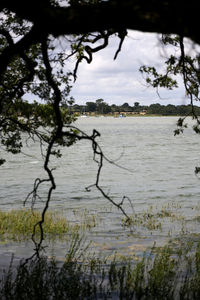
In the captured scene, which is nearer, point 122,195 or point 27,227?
point 27,227

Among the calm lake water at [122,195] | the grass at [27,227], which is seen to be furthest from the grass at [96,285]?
the grass at [27,227]

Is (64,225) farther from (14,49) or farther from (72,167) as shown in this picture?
(72,167)

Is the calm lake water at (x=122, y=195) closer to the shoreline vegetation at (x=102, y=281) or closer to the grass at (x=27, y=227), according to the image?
the grass at (x=27, y=227)

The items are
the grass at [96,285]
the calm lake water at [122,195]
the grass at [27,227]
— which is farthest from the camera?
the calm lake water at [122,195]

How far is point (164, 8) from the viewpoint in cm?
353

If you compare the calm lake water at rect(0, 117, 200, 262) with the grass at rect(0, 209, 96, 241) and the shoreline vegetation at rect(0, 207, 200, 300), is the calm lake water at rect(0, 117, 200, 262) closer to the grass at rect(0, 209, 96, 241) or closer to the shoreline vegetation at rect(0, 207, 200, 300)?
the grass at rect(0, 209, 96, 241)

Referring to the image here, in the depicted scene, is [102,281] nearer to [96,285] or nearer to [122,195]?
[96,285]

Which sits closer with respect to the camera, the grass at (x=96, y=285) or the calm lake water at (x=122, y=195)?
the grass at (x=96, y=285)

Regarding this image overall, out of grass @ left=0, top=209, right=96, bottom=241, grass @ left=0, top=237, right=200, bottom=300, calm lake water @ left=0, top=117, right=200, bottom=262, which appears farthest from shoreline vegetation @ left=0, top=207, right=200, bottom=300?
grass @ left=0, top=209, right=96, bottom=241

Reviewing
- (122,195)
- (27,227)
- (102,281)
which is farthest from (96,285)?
(122,195)

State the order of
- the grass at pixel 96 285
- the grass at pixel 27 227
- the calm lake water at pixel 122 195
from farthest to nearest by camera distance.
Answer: the calm lake water at pixel 122 195 → the grass at pixel 27 227 → the grass at pixel 96 285

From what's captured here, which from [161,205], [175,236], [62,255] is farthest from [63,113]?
[161,205]

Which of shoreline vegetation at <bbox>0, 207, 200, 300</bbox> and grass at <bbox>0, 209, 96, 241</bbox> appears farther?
grass at <bbox>0, 209, 96, 241</bbox>

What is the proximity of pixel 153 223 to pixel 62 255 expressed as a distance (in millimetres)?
6684
